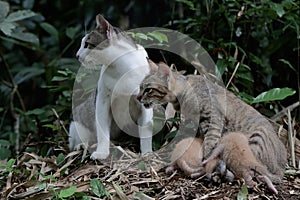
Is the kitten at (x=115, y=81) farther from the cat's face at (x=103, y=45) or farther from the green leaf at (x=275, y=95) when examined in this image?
the green leaf at (x=275, y=95)

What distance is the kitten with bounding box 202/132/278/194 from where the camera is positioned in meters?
2.96

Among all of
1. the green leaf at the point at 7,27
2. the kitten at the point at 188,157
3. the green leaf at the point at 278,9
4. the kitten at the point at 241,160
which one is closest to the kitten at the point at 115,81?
the kitten at the point at 188,157

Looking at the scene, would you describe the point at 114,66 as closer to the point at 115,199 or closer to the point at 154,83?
the point at 154,83

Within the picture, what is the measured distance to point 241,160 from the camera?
2.97 meters

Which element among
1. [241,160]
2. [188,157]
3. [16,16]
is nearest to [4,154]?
[16,16]

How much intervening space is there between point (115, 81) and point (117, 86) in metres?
0.04

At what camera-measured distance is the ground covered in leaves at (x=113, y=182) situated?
2951 millimetres

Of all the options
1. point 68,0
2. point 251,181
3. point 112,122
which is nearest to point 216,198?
point 251,181

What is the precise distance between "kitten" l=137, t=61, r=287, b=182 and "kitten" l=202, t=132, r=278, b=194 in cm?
8

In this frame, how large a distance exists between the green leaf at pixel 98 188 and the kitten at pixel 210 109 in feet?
2.11

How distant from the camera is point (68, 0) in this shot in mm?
6859

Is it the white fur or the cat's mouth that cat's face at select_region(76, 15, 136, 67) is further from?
Answer: the cat's mouth

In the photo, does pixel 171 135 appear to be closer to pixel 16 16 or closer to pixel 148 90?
pixel 148 90

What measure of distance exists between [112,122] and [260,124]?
1014 millimetres
